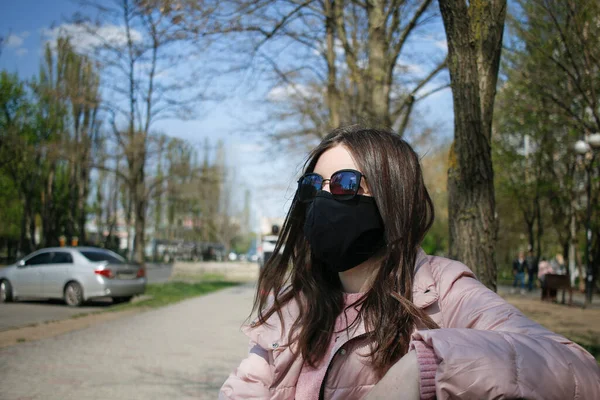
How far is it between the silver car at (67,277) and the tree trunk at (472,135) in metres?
13.8

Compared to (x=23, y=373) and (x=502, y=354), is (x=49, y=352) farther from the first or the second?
(x=502, y=354)

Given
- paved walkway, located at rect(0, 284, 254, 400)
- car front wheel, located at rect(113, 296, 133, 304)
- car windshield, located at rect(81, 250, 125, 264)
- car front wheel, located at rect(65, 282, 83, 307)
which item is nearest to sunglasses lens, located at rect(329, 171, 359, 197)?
paved walkway, located at rect(0, 284, 254, 400)

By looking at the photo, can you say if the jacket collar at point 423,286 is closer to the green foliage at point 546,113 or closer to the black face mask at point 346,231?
the black face mask at point 346,231

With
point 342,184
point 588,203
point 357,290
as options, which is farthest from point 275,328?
point 588,203

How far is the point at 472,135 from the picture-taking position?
4.27 meters

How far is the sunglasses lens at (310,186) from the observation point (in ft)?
6.19

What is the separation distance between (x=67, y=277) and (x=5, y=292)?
2005 mm

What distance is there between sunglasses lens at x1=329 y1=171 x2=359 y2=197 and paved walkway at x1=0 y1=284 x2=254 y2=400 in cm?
491

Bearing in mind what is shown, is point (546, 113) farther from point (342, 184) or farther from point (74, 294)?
point (342, 184)

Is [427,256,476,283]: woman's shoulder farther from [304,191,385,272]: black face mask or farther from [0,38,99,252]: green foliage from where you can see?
[0,38,99,252]: green foliage

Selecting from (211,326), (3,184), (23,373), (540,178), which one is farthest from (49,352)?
(3,184)

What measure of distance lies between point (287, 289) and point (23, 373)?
19.9 feet

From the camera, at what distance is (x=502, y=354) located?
1.10m

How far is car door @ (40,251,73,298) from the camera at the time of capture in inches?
647
